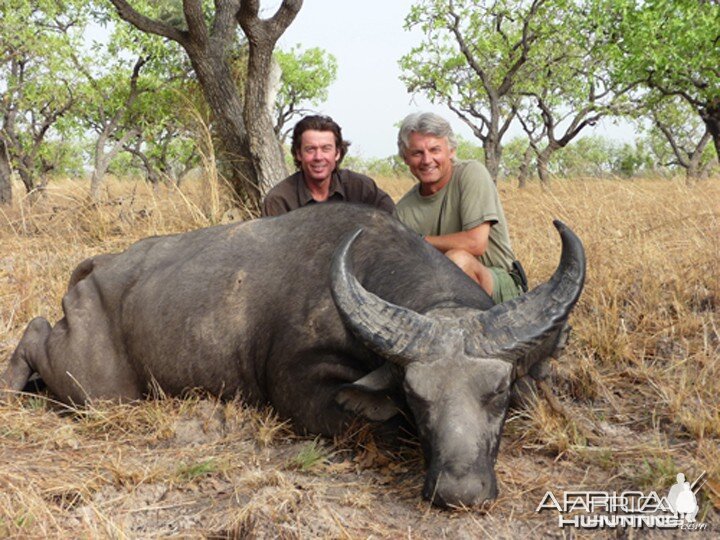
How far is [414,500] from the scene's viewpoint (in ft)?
8.91

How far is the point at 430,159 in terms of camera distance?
180 inches

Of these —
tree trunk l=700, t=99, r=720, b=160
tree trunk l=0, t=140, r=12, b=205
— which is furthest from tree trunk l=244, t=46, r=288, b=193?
tree trunk l=700, t=99, r=720, b=160

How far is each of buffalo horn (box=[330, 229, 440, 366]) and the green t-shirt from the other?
1876mm

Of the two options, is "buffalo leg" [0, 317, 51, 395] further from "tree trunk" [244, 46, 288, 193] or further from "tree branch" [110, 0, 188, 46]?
"tree branch" [110, 0, 188, 46]

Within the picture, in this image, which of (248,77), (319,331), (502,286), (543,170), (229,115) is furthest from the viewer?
(229,115)

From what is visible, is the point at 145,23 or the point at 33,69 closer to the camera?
the point at 145,23

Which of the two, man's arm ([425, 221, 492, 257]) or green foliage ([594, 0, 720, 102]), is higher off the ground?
green foliage ([594, 0, 720, 102])

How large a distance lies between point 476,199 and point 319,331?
1675 millimetres

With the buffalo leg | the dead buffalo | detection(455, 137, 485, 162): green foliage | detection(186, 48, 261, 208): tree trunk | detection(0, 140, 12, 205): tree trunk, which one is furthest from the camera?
detection(455, 137, 485, 162): green foliage

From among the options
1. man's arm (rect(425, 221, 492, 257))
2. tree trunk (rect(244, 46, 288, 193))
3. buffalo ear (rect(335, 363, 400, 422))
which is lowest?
buffalo ear (rect(335, 363, 400, 422))

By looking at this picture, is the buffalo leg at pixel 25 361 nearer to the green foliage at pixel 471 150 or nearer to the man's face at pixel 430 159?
the man's face at pixel 430 159

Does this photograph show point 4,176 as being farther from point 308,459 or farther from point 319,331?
point 308,459

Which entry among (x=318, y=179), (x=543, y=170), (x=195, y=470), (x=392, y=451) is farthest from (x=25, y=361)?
(x=543, y=170)

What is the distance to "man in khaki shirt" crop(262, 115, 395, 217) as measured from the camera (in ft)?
16.9
